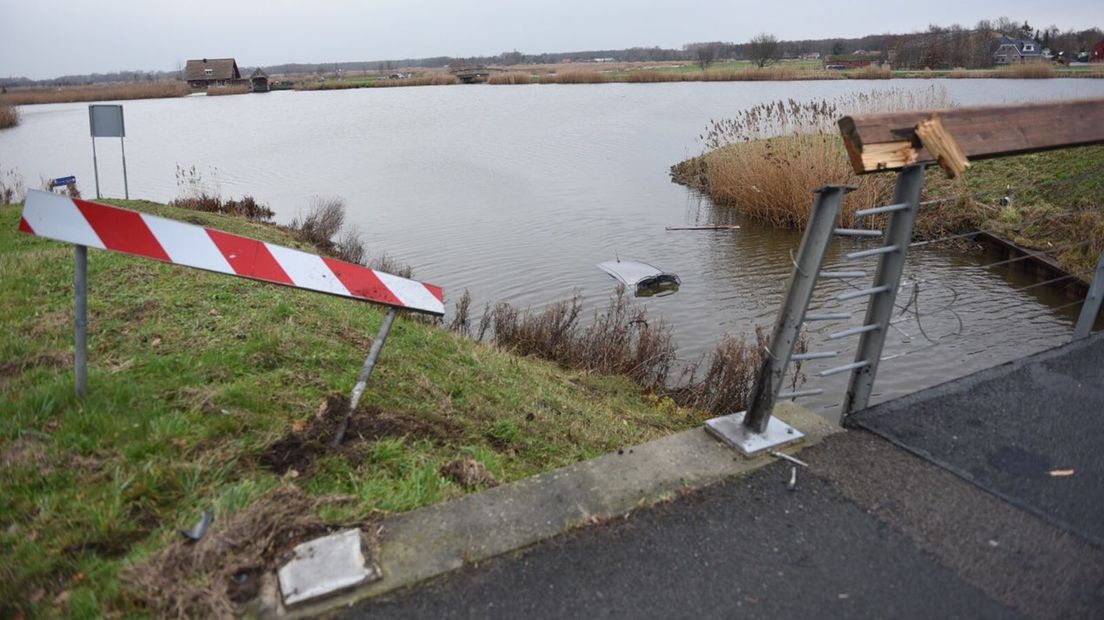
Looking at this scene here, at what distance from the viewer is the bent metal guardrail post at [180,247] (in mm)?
3109

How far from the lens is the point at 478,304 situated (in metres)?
10.5

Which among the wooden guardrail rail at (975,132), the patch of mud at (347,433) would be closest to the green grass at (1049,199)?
the wooden guardrail rail at (975,132)

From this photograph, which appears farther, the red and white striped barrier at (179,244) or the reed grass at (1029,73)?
the reed grass at (1029,73)

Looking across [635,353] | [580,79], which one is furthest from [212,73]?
[635,353]

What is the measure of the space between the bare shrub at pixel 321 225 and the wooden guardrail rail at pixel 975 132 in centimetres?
1107

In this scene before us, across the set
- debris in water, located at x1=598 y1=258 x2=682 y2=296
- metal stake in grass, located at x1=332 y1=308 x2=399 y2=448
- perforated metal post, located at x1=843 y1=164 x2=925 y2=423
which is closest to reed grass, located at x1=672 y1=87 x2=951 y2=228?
Result: debris in water, located at x1=598 y1=258 x2=682 y2=296

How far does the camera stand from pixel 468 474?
10.8ft

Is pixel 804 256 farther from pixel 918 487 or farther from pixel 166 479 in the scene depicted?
pixel 166 479

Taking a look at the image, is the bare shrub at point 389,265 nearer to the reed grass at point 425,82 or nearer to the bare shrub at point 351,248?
the bare shrub at point 351,248

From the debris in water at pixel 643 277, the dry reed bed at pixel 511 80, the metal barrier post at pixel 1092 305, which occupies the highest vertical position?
the dry reed bed at pixel 511 80

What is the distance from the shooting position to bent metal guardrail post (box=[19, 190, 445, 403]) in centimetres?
311

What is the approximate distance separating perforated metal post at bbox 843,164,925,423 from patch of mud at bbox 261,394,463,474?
2.06 m

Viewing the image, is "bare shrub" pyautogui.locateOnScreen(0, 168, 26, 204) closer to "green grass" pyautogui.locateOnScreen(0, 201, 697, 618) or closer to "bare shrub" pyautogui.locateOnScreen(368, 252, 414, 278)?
"bare shrub" pyautogui.locateOnScreen(368, 252, 414, 278)

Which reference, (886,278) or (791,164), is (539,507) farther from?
(791,164)
